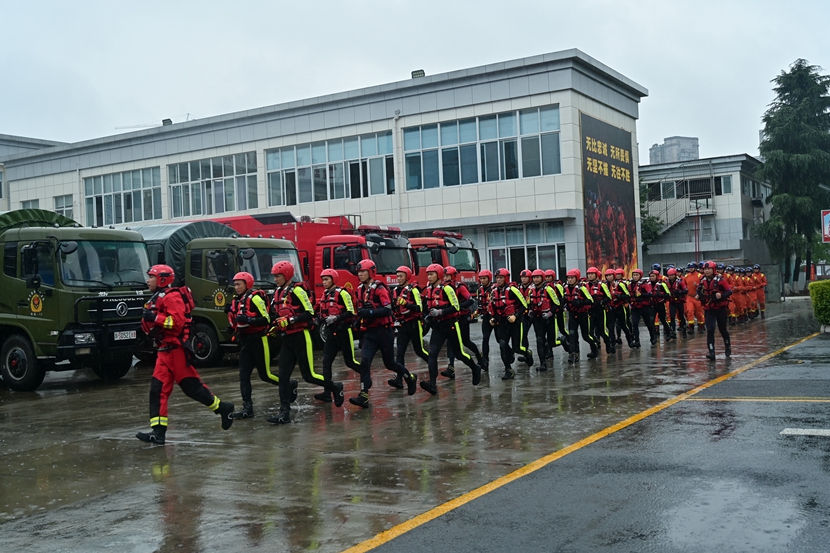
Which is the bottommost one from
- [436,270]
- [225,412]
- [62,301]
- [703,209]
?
[225,412]

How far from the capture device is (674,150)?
129m

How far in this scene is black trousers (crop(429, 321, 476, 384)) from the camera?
12.6 meters

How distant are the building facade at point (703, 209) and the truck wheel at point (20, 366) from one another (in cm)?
4591

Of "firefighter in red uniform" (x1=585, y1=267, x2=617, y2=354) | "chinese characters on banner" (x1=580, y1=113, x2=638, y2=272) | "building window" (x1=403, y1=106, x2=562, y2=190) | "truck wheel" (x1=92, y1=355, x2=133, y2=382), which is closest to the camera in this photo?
"truck wheel" (x1=92, y1=355, x2=133, y2=382)

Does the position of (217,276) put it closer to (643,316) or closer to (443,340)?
(443,340)

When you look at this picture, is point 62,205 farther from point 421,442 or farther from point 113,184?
point 421,442

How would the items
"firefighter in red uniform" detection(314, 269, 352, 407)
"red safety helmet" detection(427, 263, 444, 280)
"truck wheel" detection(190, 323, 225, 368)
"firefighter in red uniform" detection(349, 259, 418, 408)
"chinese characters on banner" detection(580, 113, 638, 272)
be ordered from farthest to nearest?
1. "chinese characters on banner" detection(580, 113, 638, 272)
2. "truck wheel" detection(190, 323, 225, 368)
3. "red safety helmet" detection(427, 263, 444, 280)
4. "firefighter in red uniform" detection(349, 259, 418, 408)
5. "firefighter in red uniform" detection(314, 269, 352, 407)

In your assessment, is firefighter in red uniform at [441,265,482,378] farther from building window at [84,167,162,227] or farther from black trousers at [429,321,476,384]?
building window at [84,167,162,227]

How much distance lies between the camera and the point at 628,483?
6594 millimetres

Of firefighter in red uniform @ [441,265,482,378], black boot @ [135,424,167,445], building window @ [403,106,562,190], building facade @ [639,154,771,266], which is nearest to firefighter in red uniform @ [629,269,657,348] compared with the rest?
firefighter in red uniform @ [441,265,482,378]

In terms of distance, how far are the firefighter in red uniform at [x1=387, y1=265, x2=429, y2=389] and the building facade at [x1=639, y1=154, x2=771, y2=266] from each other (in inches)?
1748

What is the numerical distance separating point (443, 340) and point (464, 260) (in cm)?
1471

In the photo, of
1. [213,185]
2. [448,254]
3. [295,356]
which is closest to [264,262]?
[295,356]

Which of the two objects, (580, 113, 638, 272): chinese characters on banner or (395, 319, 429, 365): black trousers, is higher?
(580, 113, 638, 272): chinese characters on banner
